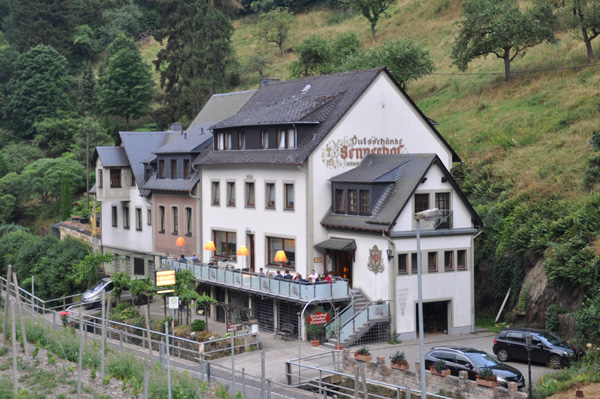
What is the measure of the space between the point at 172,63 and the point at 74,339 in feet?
173

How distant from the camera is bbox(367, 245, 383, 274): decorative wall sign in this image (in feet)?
121

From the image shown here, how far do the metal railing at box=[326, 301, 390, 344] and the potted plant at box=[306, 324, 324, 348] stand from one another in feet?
1.35

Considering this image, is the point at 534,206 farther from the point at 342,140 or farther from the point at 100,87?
the point at 100,87

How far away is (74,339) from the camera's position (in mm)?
34938

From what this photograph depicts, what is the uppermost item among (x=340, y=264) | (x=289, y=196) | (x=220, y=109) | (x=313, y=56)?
(x=313, y=56)

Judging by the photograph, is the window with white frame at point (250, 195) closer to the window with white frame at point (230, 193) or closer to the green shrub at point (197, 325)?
the window with white frame at point (230, 193)

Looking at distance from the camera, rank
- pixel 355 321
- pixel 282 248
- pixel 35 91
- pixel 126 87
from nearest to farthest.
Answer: pixel 355 321 < pixel 282 248 < pixel 126 87 < pixel 35 91

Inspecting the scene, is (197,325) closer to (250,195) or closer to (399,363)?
(250,195)

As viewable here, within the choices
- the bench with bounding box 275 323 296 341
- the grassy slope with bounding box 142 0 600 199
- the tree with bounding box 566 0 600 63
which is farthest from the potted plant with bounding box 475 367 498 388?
the tree with bounding box 566 0 600 63

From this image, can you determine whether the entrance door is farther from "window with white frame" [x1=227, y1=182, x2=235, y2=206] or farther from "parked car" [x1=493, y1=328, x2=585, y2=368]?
"parked car" [x1=493, y1=328, x2=585, y2=368]

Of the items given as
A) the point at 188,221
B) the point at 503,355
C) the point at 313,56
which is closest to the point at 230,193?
the point at 188,221

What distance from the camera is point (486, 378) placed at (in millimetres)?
25984

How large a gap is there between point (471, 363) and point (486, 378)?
2469mm

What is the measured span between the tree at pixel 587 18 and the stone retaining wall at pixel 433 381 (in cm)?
3334
